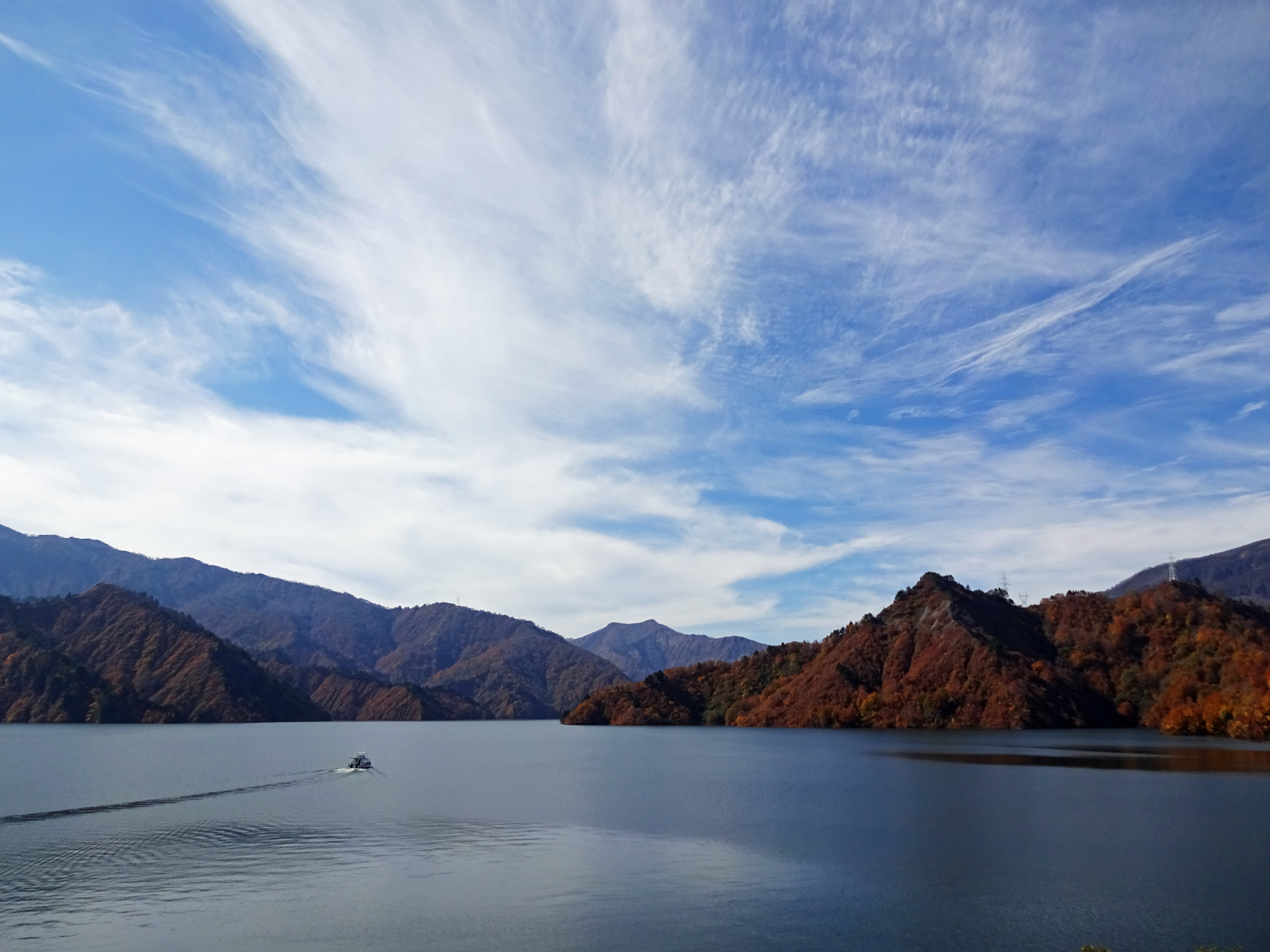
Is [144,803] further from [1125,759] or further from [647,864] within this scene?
[1125,759]

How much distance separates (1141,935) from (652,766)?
121m

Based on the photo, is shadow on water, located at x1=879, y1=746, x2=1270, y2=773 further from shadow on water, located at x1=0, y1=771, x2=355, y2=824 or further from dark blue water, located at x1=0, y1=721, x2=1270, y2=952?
shadow on water, located at x1=0, y1=771, x2=355, y2=824

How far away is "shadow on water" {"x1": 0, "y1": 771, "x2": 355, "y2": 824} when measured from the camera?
8794 centimetres

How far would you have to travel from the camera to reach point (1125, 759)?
151m

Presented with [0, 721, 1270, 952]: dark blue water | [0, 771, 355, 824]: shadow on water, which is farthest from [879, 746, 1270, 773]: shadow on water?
[0, 771, 355, 824]: shadow on water

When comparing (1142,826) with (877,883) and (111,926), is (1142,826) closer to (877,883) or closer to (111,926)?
(877,883)

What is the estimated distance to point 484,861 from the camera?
6600 centimetres

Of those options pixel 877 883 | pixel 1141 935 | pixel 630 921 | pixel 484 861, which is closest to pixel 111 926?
pixel 484 861

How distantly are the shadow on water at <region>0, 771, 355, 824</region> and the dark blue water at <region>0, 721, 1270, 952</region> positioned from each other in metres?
0.60

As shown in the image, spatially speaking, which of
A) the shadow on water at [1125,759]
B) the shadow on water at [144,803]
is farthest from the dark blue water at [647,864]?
the shadow on water at [1125,759]

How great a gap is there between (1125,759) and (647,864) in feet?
404

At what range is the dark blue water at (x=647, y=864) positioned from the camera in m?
46.9

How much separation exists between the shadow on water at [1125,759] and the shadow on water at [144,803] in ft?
361

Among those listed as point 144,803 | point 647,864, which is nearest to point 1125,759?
point 647,864
